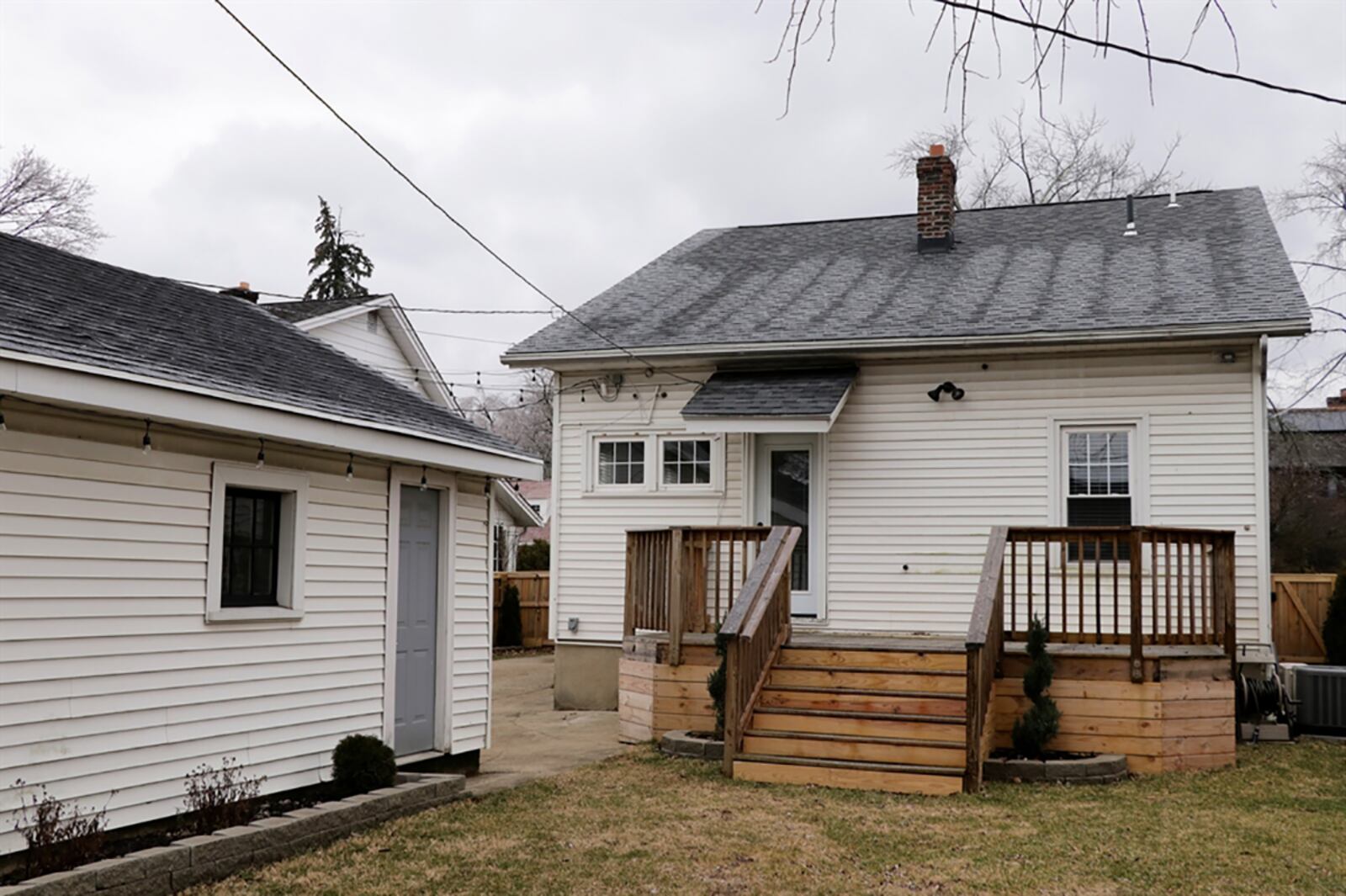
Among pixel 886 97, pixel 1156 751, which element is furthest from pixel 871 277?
pixel 886 97

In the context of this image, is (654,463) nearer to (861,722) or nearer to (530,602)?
(861,722)

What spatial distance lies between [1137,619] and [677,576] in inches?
147

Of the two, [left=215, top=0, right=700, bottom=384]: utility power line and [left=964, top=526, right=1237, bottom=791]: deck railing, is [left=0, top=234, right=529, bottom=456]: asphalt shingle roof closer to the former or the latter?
[left=215, top=0, right=700, bottom=384]: utility power line

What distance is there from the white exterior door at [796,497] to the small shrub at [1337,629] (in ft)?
23.5

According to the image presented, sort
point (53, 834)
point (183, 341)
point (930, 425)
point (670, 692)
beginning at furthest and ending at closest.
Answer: point (930, 425)
point (670, 692)
point (183, 341)
point (53, 834)

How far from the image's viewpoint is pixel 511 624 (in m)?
24.1

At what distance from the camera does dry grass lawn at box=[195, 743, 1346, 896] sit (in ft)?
21.1

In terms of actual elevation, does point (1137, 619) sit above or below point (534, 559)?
below

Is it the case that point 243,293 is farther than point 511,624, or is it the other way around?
point 511,624

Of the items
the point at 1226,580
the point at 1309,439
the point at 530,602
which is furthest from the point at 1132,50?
the point at 1309,439

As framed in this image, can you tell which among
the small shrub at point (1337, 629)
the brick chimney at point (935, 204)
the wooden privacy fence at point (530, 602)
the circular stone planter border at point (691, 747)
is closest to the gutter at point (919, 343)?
the brick chimney at point (935, 204)

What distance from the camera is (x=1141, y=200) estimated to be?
54.4 feet

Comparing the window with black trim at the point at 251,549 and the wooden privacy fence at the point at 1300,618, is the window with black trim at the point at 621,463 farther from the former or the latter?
the wooden privacy fence at the point at 1300,618

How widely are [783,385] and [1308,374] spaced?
56.4ft
